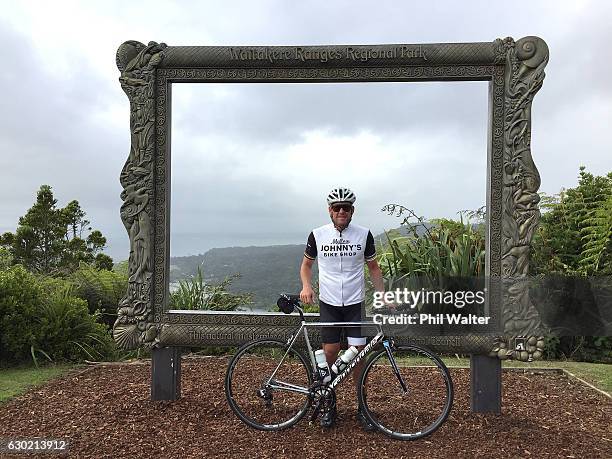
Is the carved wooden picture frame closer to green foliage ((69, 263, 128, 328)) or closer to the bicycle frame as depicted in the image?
the bicycle frame

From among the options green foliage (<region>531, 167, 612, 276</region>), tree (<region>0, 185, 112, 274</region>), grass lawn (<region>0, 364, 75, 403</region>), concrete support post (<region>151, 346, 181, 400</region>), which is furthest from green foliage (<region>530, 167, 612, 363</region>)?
tree (<region>0, 185, 112, 274</region>)

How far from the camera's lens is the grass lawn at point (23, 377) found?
635cm

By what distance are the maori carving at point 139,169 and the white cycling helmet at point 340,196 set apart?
189 centimetres

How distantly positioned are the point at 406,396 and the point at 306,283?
5.88ft

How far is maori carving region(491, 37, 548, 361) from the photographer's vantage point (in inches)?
212

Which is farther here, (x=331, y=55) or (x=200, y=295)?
(x=200, y=295)

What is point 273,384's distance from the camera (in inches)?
199

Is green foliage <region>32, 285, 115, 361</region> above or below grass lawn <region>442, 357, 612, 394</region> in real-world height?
above

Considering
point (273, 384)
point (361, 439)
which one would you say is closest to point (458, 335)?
point (361, 439)

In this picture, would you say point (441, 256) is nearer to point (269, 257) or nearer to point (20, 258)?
point (269, 257)

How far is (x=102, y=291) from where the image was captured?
9.03 metres

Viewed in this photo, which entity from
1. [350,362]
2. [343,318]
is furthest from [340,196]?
[350,362]

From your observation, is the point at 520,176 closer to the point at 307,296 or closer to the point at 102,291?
the point at 307,296

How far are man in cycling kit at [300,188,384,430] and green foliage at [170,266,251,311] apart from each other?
123 inches
